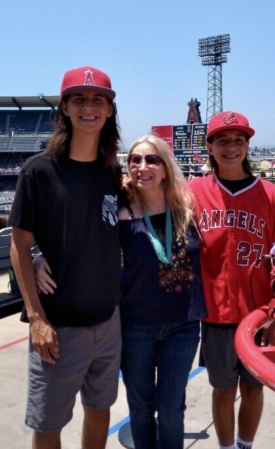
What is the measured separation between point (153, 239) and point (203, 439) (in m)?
1.62

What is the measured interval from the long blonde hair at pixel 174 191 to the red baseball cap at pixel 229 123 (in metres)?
0.28

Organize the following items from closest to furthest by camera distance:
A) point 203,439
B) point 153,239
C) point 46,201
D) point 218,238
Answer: point 46,201, point 153,239, point 218,238, point 203,439

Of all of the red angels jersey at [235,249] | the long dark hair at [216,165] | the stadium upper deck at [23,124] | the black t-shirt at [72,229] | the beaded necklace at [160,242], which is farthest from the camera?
the stadium upper deck at [23,124]

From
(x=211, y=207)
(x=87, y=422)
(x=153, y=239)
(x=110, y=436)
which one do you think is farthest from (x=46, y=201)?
(x=110, y=436)

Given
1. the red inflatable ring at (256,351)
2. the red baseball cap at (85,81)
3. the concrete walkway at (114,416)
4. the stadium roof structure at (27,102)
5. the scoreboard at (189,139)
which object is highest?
the stadium roof structure at (27,102)

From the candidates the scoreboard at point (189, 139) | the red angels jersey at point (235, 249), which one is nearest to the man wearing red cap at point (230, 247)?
the red angels jersey at point (235, 249)

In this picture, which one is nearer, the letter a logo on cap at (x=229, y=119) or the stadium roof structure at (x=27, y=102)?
the letter a logo on cap at (x=229, y=119)

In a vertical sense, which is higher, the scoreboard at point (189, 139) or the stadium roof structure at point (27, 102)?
the stadium roof structure at point (27, 102)

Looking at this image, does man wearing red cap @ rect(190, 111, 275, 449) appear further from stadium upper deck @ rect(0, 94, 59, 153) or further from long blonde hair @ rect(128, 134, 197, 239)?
stadium upper deck @ rect(0, 94, 59, 153)

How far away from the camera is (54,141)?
234cm

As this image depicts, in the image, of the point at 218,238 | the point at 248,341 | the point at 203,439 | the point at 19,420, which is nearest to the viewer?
the point at 248,341

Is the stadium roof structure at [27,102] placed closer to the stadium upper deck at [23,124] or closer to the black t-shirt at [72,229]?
the stadium upper deck at [23,124]

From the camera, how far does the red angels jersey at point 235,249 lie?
264cm

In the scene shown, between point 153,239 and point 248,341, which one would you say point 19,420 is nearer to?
point 153,239
